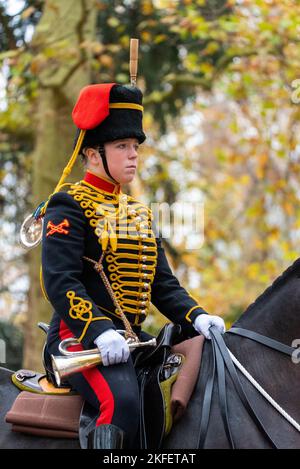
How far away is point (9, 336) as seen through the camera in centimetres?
980

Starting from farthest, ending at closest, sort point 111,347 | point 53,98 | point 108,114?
point 53,98
point 108,114
point 111,347

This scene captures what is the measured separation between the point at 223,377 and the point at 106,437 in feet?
2.03

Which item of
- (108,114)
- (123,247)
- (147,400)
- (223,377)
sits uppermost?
(108,114)

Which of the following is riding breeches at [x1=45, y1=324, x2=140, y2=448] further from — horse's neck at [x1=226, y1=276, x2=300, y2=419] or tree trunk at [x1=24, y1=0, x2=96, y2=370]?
tree trunk at [x1=24, y1=0, x2=96, y2=370]

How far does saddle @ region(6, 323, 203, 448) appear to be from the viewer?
3.77 metres

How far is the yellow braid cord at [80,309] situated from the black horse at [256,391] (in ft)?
1.95

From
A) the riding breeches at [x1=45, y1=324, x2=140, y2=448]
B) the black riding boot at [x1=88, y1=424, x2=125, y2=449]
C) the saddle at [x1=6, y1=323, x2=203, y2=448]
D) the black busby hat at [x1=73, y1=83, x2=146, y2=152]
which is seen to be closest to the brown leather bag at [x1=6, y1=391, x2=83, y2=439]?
the saddle at [x1=6, y1=323, x2=203, y2=448]

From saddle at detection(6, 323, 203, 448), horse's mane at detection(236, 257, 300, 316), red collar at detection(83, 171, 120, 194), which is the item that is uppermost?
red collar at detection(83, 171, 120, 194)

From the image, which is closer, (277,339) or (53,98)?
(277,339)

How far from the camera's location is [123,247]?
4148 mm

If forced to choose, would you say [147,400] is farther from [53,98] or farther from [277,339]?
[53,98]

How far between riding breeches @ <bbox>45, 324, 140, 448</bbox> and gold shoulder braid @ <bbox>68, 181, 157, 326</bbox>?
35 cm

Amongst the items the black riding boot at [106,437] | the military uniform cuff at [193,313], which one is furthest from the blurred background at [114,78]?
the black riding boot at [106,437]

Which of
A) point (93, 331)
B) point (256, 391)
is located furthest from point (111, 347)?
point (256, 391)
